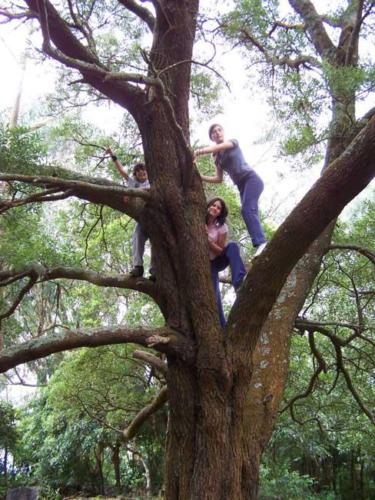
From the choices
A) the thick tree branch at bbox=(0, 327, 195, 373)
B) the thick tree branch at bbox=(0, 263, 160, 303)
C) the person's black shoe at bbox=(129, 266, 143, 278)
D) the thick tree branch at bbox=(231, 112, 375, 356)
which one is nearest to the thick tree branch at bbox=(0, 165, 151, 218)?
the person's black shoe at bbox=(129, 266, 143, 278)

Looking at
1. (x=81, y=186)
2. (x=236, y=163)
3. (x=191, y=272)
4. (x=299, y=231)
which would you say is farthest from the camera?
(x=236, y=163)

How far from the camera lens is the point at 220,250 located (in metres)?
3.29

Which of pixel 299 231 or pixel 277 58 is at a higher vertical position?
pixel 277 58

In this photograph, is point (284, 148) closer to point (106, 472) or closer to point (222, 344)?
point (222, 344)

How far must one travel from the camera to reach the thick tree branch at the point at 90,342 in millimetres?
2523

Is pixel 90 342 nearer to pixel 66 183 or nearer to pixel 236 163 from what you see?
pixel 66 183

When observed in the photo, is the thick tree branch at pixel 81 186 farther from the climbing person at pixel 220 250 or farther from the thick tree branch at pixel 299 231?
the thick tree branch at pixel 299 231

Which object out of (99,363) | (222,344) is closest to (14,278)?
(222,344)

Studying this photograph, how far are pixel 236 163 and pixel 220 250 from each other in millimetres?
596

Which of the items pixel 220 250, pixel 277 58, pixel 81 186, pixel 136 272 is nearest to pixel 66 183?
pixel 81 186

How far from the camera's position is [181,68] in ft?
12.1

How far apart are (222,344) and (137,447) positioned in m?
5.87

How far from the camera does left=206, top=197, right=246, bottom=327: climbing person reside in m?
3.14

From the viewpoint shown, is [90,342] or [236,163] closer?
[90,342]
